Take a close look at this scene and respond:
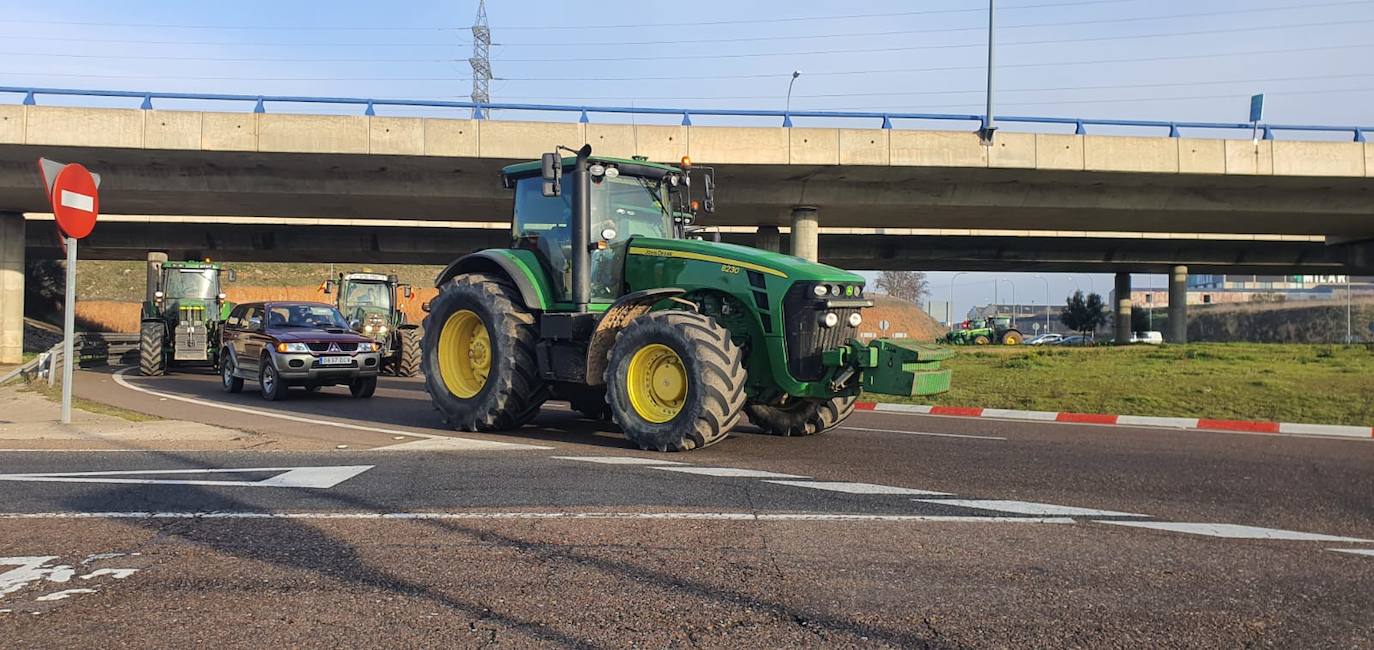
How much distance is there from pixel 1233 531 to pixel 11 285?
31.6m

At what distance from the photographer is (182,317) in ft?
71.8

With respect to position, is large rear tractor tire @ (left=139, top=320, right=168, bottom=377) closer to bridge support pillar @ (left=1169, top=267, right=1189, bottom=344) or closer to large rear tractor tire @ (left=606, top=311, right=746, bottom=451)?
large rear tractor tire @ (left=606, top=311, right=746, bottom=451)

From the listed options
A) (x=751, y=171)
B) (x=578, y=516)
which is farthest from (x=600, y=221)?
(x=751, y=171)

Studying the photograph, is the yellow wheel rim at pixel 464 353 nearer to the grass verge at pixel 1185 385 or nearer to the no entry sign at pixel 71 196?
the no entry sign at pixel 71 196

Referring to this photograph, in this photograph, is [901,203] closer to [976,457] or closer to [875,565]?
[976,457]

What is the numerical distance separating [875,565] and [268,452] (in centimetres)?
596

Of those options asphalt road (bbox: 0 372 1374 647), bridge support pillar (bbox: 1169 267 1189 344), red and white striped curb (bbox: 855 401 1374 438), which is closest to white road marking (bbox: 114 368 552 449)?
asphalt road (bbox: 0 372 1374 647)

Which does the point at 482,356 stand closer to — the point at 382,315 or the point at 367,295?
the point at 382,315

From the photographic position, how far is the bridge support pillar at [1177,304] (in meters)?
47.0

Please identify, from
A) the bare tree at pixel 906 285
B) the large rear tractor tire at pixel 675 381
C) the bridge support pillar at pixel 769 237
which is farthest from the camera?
the bare tree at pixel 906 285

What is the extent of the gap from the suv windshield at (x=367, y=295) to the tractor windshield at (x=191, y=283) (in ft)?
14.5

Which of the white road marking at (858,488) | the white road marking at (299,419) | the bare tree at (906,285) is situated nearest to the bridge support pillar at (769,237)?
the white road marking at (299,419)

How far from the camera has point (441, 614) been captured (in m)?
3.60

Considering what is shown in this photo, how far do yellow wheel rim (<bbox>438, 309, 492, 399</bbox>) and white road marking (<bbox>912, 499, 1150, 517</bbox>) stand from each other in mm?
5842
